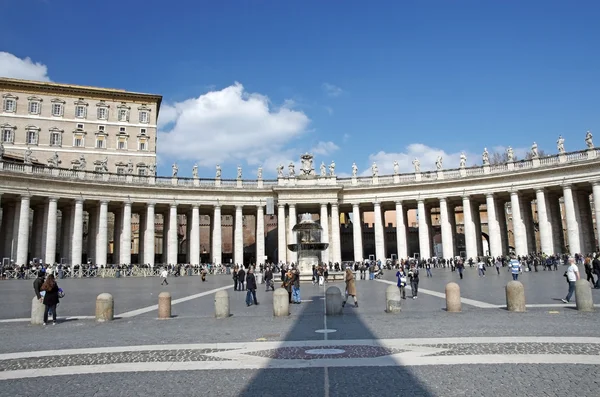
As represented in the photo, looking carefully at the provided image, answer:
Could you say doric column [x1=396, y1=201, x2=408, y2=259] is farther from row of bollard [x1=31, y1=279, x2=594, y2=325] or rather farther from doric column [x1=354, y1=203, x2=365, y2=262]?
row of bollard [x1=31, y1=279, x2=594, y2=325]

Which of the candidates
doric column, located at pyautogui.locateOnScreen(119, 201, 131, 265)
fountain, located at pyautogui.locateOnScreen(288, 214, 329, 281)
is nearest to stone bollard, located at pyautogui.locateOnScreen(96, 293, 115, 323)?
fountain, located at pyautogui.locateOnScreen(288, 214, 329, 281)

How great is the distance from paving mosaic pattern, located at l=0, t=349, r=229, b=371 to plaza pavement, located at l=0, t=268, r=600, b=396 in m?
0.02

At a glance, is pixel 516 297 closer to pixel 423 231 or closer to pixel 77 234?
pixel 423 231

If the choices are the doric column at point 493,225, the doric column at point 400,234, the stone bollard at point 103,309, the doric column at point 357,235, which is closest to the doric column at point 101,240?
the doric column at point 357,235

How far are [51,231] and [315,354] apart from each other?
48.7m

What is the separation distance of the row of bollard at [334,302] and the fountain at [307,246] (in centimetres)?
2024

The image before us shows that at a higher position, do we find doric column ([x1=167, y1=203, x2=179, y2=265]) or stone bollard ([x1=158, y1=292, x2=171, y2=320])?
doric column ([x1=167, y1=203, x2=179, y2=265])

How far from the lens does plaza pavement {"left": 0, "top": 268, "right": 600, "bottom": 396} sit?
285 inches

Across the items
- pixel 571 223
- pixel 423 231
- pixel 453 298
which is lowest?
pixel 453 298

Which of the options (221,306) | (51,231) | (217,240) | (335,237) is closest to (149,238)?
(217,240)

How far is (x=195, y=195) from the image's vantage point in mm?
59312

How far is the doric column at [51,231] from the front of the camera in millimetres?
49250

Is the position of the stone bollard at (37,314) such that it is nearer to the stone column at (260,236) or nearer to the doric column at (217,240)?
the doric column at (217,240)

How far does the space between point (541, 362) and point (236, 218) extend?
2108 inches
